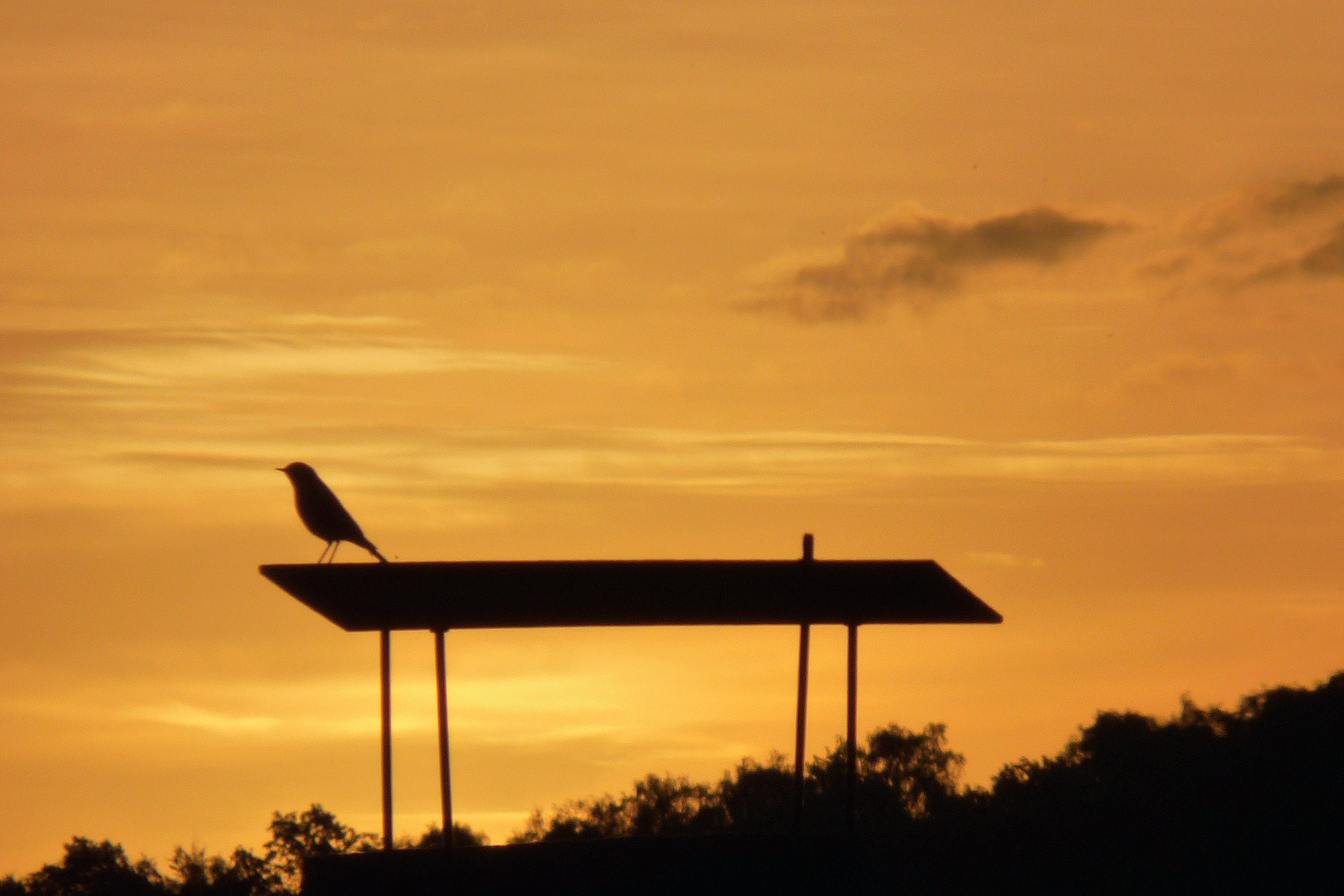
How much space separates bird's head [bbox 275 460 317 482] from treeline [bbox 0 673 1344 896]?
7.47 m

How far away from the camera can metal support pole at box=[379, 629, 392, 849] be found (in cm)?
1273

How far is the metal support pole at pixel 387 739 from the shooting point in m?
12.7

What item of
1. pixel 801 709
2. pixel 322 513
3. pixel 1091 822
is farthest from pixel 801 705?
pixel 1091 822

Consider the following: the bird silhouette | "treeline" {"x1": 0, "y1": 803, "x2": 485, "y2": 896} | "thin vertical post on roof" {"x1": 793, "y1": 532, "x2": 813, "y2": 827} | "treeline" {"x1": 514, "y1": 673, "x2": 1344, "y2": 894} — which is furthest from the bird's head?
"treeline" {"x1": 0, "y1": 803, "x2": 485, "y2": 896}

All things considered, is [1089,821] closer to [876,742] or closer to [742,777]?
[742,777]

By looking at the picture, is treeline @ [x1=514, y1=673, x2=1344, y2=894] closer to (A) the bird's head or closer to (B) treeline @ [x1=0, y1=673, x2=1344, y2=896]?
(B) treeline @ [x1=0, y1=673, x2=1344, y2=896]

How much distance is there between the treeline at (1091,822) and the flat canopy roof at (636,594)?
835cm

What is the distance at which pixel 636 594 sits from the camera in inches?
519

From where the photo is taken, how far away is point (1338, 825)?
3641 centimetres

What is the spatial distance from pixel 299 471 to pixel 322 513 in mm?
460

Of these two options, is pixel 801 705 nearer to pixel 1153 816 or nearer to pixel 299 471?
pixel 299 471

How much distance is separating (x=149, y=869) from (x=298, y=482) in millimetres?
55021

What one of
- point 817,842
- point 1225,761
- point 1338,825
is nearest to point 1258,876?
point 1338,825

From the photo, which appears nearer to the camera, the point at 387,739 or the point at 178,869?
the point at 387,739
